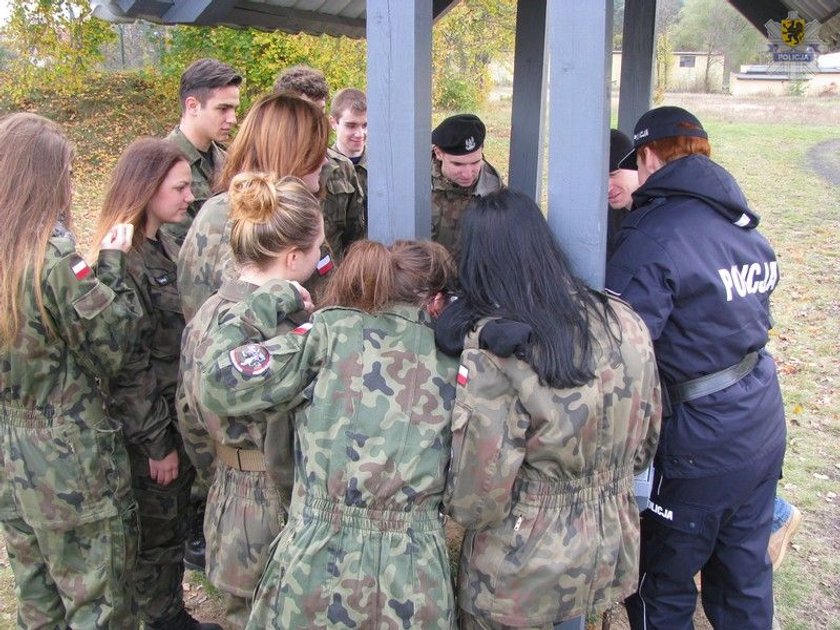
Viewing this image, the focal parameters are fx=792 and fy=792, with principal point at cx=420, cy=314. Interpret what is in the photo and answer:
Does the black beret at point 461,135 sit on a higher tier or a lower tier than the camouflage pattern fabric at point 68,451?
higher

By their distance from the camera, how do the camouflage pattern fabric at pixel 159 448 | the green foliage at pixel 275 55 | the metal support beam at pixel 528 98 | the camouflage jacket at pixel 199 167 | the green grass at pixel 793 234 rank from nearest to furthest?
the camouflage pattern fabric at pixel 159 448
the camouflage jacket at pixel 199 167
the green grass at pixel 793 234
the metal support beam at pixel 528 98
the green foliage at pixel 275 55

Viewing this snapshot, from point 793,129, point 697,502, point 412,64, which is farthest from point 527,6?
point 793,129

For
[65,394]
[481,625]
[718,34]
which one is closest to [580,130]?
[481,625]

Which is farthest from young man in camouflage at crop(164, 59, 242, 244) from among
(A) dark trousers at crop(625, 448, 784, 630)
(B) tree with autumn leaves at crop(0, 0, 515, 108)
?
(B) tree with autumn leaves at crop(0, 0, 515, 108)

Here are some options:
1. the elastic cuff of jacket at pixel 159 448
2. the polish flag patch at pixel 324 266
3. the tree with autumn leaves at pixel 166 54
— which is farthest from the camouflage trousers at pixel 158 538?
the tree with autumn leaves at pixel 166 54

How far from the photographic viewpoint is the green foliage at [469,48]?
57.7 ft

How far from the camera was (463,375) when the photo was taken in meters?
2.02

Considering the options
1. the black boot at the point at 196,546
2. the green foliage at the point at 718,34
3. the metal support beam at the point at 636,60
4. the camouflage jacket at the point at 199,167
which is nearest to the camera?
the camouflage jacket at the point at 199,167

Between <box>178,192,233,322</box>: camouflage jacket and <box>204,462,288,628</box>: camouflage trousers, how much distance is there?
609mm

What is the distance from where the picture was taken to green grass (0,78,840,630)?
4.05 meters

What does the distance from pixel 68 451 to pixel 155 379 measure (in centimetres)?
42

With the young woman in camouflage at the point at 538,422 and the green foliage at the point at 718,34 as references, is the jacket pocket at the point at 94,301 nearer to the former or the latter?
the young woman in camouflage at the point at 538,422

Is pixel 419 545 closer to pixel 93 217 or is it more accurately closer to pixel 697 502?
pixel 697 502

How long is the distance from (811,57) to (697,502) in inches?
122
